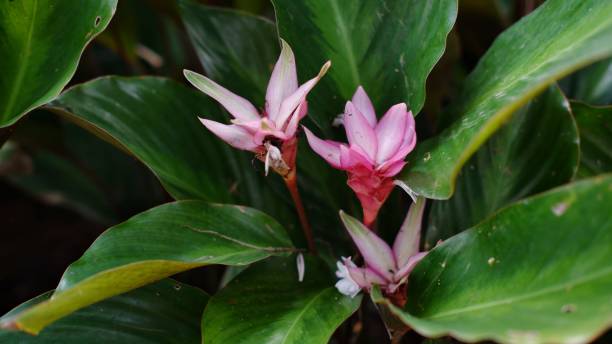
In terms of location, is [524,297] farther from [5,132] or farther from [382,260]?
[5,132]

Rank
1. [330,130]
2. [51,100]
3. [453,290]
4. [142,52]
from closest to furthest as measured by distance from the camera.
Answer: [453,290] < [51,100] < [330,130] < [142,52]

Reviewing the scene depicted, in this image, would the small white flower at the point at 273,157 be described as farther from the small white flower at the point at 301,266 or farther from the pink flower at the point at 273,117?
the small white flower at the point at 301,266

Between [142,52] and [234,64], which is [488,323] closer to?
[234,64]

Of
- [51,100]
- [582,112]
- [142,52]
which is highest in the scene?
Answer: [51,100]

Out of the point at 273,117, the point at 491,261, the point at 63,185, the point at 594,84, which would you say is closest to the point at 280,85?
the point at 273,117

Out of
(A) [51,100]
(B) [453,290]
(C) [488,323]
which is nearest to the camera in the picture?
(C) [488,323]

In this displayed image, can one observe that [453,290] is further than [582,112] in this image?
No

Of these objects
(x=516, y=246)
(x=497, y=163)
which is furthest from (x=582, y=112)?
(x=516, y=246)

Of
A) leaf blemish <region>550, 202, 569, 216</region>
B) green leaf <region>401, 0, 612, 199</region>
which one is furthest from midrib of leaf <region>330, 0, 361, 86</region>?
leaf blemish <region>550, 202, 569, 216</region>
